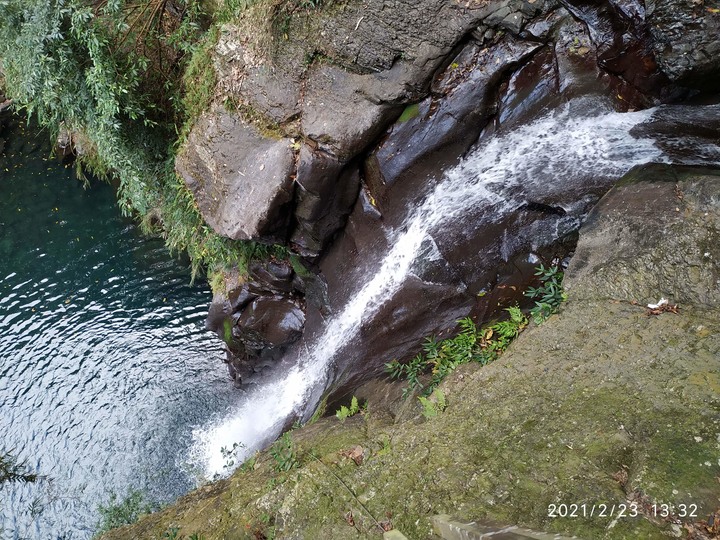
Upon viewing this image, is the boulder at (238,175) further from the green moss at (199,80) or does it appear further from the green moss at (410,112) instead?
the green moss at (410,112)

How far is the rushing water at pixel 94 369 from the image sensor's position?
11.3m

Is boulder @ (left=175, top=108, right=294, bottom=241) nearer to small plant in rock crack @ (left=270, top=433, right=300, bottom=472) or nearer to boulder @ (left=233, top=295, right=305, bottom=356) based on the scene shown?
boulder @ (left=233, top=295, right=305, bottom=356)

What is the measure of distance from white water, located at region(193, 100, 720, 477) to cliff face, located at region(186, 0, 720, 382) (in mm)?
A: 215

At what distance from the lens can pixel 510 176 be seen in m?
7.70

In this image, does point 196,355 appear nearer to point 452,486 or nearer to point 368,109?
point 368,109

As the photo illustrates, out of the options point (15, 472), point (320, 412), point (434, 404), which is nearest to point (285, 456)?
point (320, 412)

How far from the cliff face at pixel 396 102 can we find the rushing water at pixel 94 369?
16.0 ft

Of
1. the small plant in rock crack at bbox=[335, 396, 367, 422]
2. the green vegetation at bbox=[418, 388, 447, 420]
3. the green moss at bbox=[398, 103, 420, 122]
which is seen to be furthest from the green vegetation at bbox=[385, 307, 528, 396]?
the green moss at bbox=[398, 103, 420, 122]

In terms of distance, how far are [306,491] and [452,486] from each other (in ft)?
5.31

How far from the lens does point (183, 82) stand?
399 inches

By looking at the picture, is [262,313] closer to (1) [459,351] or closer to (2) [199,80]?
Result: (2) [199,80]

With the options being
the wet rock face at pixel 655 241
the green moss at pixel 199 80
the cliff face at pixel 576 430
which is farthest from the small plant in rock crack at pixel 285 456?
the green moss at pixel 199 80

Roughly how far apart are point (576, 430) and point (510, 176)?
3914mm

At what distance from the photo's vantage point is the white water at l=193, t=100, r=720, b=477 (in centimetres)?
700
